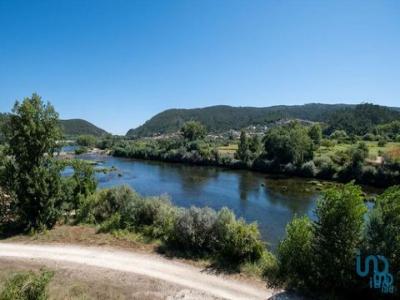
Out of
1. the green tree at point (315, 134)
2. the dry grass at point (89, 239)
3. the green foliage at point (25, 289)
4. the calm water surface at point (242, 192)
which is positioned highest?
the green tree at point (315, 134)

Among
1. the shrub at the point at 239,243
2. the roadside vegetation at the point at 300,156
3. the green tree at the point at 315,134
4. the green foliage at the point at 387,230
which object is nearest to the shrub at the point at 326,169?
the roadside vegetation at the point at 300,156

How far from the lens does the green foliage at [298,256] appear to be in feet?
39.2

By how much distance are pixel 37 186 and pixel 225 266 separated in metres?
11.6

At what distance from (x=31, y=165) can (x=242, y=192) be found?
103 ft

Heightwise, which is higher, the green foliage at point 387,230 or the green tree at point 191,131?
the green tree at point 191,131

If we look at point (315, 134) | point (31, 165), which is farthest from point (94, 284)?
point (315, 134)

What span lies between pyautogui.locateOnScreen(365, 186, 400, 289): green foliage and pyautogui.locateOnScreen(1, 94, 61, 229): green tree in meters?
16.7

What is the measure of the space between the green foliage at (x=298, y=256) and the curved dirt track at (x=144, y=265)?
Answer: 51.8 inches

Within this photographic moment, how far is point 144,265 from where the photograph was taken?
13.6 m

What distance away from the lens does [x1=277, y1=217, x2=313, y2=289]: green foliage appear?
39.2ft

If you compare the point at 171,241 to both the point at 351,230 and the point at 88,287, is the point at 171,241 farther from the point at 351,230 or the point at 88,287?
the point at 351,230

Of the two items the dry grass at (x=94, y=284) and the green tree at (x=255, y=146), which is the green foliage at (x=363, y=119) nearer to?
the green tree at (x=255, y=146)

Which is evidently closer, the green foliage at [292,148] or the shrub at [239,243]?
the shrub at [239,243]

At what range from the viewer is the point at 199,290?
11656 mm
